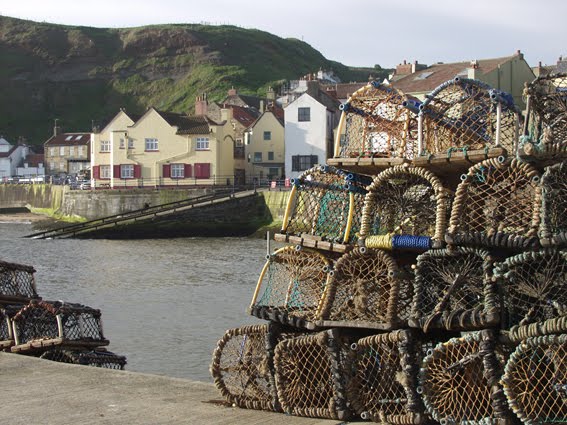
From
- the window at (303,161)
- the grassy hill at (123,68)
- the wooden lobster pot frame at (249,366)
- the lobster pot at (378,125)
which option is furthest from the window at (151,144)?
the grassy hill at (123,68)

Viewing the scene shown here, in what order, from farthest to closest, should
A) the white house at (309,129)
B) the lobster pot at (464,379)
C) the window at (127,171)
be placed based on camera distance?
the window at (127,171)
the white house at (309,129)
the lobster pot at (464,379)

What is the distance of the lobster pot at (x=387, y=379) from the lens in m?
7.12

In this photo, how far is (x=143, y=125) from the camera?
2019 inches

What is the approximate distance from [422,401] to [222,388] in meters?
2.06

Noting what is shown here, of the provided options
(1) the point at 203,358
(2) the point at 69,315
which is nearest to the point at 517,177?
(2) the point at 69,315

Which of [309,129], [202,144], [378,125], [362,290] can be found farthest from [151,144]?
[362,290]

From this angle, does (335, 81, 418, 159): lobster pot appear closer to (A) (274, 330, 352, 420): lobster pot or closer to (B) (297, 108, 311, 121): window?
(A) (274, 330, 352, 420): lobster pot

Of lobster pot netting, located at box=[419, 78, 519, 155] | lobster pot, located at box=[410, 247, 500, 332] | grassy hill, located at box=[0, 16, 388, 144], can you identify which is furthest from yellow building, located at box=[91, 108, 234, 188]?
grassy hill, located at box=[0, 16, 388, 144]

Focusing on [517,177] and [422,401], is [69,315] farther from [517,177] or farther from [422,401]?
[517,177]

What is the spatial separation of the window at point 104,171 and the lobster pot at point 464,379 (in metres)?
47.0

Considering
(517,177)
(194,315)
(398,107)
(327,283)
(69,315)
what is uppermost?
(398,107)

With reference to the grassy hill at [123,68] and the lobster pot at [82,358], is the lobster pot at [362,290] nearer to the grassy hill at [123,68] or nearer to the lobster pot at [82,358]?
the lobster pot at [82,358]

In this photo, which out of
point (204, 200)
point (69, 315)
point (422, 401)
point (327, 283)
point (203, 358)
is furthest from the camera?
point (204, 200)

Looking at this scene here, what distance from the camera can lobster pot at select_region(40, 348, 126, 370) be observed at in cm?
1092
